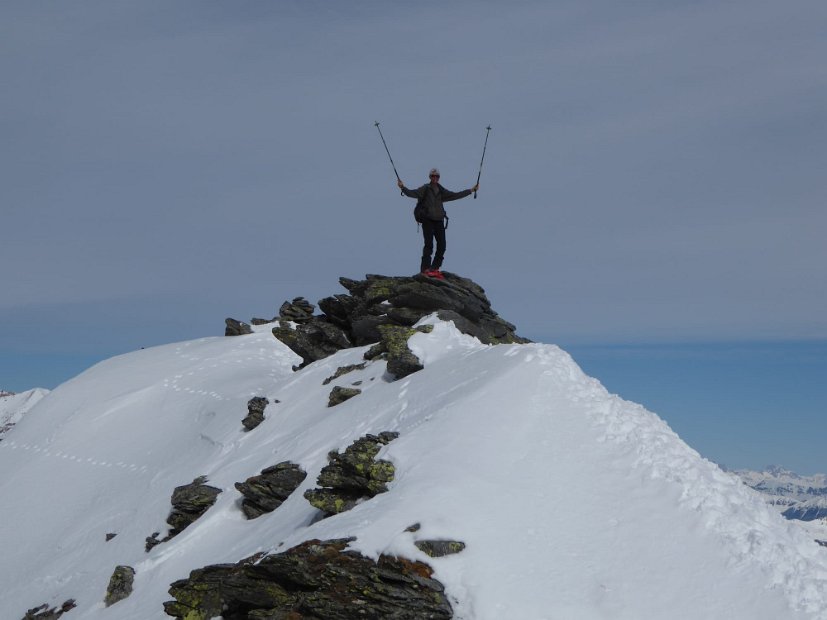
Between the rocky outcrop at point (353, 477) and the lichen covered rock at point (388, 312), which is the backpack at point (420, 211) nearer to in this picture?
the lichen covered rock at point (388, 312)

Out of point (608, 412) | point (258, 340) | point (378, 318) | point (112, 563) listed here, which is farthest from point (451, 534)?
point (258, 340)

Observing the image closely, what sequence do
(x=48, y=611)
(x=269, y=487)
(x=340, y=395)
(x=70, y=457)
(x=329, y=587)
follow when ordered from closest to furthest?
(x=329, y=587) < (x=269, y=487) < (x=48, y=611) < (x=340, y=395) < (x=70, y=457)

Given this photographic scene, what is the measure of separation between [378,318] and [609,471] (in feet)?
60.8

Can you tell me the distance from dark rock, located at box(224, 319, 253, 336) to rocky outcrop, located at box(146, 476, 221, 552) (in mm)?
22742

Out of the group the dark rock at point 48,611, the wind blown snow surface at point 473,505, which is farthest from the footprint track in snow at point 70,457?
the dark rock at point 48,611

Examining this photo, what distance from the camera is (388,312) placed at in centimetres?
3294

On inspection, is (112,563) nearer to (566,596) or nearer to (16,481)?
(16,481)

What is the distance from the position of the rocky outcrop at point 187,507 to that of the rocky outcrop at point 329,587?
10726 millimetres

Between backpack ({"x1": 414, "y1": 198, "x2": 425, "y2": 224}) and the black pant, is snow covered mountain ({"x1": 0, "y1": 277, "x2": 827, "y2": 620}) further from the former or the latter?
backpack ({"x1": 414, "y1": 198, "x2": 425, "y2": 224})

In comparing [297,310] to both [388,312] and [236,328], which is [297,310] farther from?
[388,312]

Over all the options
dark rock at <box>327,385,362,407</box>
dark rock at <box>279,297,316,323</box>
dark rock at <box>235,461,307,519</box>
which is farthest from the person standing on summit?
dark rock at <box>279,297,316,323</box>

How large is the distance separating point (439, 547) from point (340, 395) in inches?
564

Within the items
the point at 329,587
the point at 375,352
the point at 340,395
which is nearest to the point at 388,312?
the point at 375,352

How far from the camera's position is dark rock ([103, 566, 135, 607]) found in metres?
22.6
